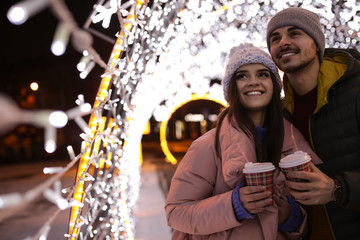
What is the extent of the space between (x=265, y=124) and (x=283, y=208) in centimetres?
42

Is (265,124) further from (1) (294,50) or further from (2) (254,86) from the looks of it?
(1) (294,50)

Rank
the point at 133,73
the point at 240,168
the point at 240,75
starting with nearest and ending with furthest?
the point at 240,168 → the point at 240,75 → the point at 133,73

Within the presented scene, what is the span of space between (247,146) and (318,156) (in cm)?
46

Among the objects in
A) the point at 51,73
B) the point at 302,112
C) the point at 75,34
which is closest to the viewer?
the point at 75,34

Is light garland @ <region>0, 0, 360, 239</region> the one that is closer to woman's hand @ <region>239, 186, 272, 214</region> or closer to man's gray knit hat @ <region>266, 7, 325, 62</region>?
woman's hand @ <region>239, 186, 272, 214</region>

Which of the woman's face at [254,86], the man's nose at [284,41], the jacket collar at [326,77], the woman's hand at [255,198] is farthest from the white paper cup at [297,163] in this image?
the man's nose at [284,41]

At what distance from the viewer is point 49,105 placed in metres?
14.3

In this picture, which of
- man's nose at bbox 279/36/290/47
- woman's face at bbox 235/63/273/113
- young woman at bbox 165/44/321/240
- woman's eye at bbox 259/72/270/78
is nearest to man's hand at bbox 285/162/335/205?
young woman at bbox 165/44/321/240

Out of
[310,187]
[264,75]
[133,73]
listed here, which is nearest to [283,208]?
[310,187]

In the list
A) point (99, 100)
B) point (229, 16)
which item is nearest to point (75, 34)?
point (99, 100)

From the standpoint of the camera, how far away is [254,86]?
5.10 ft

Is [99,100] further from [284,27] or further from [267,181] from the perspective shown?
[284,27]

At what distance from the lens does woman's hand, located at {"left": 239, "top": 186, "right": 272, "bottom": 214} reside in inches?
51.1

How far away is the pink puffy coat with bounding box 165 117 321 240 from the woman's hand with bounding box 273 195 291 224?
0.04 meters
